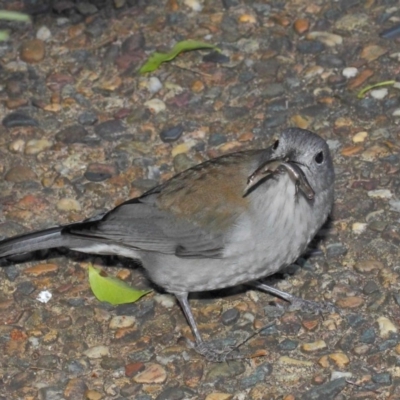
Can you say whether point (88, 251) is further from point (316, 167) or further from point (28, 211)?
point (316, 167)

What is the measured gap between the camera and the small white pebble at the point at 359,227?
668 cm

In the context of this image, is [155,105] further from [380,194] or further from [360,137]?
[380,194]

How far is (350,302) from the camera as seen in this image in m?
6.24

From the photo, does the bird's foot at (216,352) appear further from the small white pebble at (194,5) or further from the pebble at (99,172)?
the small white pebble at (194,5)

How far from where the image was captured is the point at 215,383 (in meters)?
5.85

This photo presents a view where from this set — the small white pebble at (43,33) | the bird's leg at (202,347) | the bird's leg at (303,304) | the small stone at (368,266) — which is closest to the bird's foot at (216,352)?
the bird's leg at (202,347)

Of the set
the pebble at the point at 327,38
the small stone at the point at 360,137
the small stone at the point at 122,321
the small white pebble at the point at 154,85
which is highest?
the pebble at the point at 327,38

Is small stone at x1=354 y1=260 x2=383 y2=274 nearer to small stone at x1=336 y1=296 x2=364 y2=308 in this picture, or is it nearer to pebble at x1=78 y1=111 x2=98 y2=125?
small stone at x1=336 y1=296 x2=364 y2=308

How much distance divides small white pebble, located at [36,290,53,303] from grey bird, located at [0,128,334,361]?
0.31 m

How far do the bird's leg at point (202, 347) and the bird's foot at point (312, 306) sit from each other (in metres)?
0.50

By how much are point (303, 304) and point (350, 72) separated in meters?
2.35

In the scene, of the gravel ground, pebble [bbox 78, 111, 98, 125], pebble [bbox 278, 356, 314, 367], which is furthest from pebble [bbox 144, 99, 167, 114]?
pebble [bbox 278, 356, 314, 367]

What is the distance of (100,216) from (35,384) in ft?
A: 3.60

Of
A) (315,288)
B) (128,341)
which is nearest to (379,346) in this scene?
(315,288)
